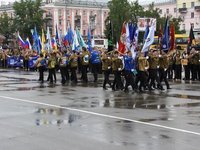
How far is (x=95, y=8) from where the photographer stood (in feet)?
410

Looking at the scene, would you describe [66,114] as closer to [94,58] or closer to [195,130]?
[195,130]

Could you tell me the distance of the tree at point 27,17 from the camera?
8062cm

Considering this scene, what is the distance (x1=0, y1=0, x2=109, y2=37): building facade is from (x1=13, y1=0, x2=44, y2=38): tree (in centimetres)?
3240

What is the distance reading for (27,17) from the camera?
269 ft

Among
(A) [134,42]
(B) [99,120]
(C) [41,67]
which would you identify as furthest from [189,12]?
(B) [99,120]

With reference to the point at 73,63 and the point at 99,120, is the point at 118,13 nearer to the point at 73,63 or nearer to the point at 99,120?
the point at 73,63

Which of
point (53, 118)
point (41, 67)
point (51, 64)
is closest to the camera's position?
point (53, 118)

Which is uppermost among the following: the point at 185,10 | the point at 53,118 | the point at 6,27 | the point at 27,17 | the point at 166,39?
the point at 185,10

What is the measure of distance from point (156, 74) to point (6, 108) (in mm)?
7752

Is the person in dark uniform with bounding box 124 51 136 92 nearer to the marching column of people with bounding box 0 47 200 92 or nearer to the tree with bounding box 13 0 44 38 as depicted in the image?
the marching column of people with bounding box 0 47 200 92

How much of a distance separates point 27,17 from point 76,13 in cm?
3964

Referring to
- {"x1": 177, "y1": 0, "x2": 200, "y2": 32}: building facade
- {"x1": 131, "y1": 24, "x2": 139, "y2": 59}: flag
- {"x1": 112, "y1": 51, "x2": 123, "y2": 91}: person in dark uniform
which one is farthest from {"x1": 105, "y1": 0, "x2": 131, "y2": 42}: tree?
{"x1": 112, "y1": 51, "x2": 123, "y2": 91}: person in dark uniform

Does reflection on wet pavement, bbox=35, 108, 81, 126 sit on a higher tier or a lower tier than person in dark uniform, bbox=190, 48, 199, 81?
lower

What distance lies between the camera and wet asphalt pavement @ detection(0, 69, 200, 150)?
9.43 m
